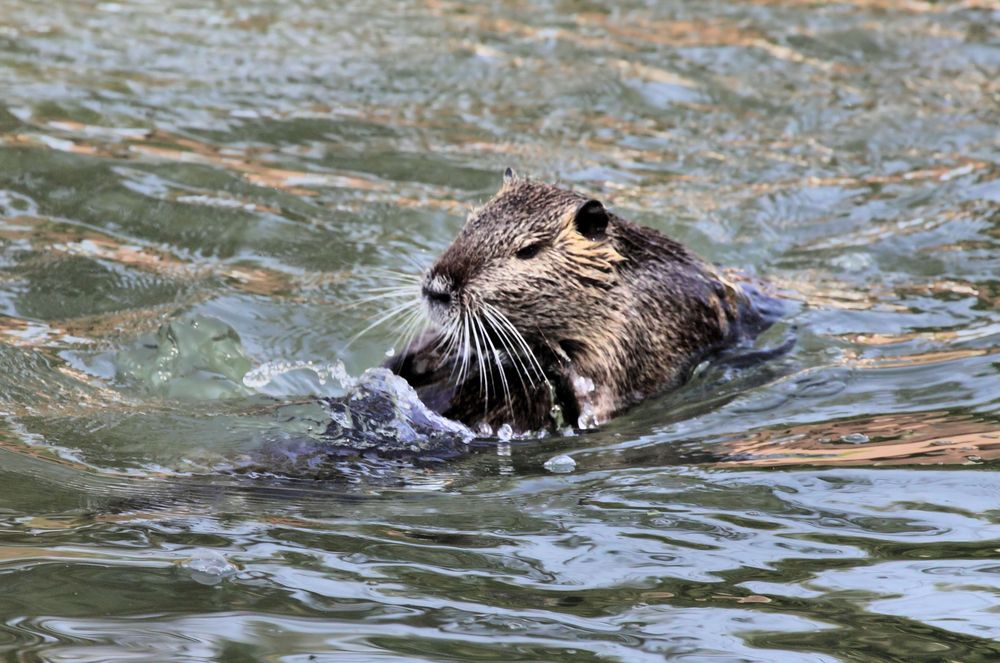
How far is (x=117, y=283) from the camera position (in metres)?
6.90

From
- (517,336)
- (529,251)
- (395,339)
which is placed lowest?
(395,339)

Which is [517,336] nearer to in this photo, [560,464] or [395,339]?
[560,464]

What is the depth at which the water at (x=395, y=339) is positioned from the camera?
3.60 m

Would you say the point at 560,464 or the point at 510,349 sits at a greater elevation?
the point at 510,349

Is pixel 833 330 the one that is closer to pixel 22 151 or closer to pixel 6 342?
pixel 6 342

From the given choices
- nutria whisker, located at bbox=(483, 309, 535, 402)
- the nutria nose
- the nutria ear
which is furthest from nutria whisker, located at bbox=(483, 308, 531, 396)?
the nutria ear

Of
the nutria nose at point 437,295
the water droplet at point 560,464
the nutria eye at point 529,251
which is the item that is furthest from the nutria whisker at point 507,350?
the water droplet at point 560,464

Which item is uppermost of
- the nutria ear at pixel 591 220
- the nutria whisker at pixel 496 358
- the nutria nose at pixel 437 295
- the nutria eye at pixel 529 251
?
the nutria ear at pixel 591 220

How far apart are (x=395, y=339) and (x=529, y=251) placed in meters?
1.51

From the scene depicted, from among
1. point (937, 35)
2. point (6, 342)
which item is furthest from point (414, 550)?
point (937, 35)

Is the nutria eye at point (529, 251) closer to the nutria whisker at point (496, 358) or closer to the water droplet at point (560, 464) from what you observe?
the nutria whisker at point (496, 358)

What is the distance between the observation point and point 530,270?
5.52 meters

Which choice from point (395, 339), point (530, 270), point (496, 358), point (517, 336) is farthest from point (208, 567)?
point (395, 339)

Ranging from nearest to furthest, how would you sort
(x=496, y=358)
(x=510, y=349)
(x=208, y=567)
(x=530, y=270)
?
(x=208, y=567) → (x=496, y=358) → (x=530, y=270) → (x=510, y=349)
